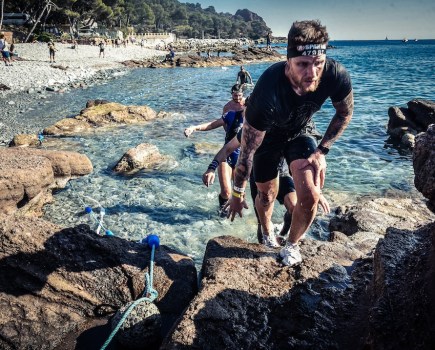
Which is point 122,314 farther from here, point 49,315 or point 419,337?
point 419,337

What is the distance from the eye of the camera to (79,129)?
13.6 m

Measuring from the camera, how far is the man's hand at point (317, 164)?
3.49 meters

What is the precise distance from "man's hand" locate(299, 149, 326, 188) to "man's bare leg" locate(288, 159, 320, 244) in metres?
0.04

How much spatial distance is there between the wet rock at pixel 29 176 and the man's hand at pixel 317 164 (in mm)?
5069

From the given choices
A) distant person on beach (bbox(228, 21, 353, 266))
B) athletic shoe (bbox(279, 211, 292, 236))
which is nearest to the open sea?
athletic shoe (bbox(279, 211, 292, 236))

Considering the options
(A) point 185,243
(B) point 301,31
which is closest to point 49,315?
(A) point 185,243

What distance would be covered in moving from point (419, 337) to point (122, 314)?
2677 mm

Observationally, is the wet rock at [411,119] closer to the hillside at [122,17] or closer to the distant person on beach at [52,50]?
the distant person on beach at [52,50]

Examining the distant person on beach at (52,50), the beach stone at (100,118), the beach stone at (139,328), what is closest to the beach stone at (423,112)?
the beach stone at (100,118)

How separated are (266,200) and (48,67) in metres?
35.0

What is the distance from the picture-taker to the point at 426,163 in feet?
7.16

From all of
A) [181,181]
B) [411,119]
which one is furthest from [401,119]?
[181,181]

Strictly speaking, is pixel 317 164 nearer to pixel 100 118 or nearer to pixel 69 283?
pixel 69 283

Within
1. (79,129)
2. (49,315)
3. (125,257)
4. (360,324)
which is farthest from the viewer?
(79,129)
